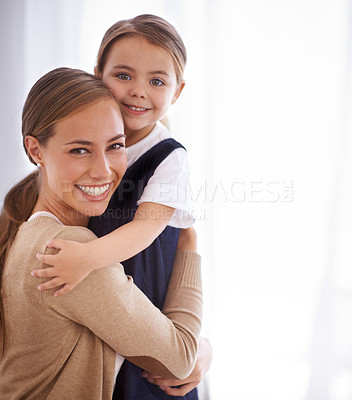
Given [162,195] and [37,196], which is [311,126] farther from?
[37,196]

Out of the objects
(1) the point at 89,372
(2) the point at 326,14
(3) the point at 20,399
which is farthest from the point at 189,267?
(2) the point at 326,14

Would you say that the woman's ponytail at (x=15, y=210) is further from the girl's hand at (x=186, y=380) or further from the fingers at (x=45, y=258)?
the girl's hand at (x=186, y=380)

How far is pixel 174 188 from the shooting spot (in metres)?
1.15

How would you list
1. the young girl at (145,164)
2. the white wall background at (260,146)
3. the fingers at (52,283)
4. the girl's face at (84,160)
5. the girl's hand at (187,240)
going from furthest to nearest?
the white wall background at (260,146)
the girl's hand at (187,240)
the young girl at (145,164)
the girl's face at (84,160)
the fingers at (52,283)

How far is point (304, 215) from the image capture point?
1.78 metres

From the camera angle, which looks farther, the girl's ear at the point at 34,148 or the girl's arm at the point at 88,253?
the girl's ear at the point at 34,148

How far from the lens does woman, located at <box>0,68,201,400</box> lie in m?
0.91

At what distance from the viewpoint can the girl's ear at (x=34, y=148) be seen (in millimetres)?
1029

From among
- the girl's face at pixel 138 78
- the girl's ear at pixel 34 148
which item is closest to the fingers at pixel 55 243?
the girl's ear at pixel 34 148

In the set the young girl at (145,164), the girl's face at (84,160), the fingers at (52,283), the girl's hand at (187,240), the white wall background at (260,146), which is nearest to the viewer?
the fingers at (52,283)

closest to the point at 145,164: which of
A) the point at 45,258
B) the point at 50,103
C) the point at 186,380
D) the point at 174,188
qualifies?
the point at 174,188

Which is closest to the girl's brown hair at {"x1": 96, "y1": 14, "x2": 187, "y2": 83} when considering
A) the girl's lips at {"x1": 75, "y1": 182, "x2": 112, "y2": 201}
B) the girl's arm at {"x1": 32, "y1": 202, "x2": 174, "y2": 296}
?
the girl's lips at {"x1": 75, "y1": 182, "x2": 112, "y2": 201}

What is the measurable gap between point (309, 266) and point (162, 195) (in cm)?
99

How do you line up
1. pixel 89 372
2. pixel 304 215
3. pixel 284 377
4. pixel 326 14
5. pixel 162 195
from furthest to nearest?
pixel 284 377 < pixel 304 215 < pixel 326 14 < pixel 162 195 < pixel 89 372
